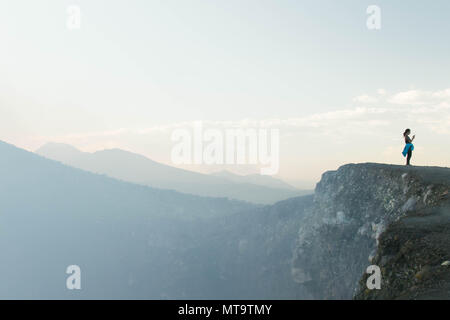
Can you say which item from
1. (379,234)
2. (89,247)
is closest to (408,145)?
(379,234)

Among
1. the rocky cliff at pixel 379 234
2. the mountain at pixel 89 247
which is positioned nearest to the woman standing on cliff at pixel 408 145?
the rocky cliff at pixel 379 234

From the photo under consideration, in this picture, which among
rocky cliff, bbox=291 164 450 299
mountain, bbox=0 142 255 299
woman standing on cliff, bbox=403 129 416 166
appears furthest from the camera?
mountain, bbox=0 142 255 299

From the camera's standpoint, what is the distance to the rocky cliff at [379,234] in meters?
10.1

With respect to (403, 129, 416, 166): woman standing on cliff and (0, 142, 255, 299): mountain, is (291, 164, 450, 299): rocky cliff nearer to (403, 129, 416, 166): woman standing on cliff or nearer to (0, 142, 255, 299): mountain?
(403, 129, 416, 166): woman standing on cliff

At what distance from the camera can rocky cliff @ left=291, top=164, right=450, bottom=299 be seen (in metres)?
10.1

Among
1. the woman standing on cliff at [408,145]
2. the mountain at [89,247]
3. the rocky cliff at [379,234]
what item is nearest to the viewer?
the rocky cliff at [379,234]

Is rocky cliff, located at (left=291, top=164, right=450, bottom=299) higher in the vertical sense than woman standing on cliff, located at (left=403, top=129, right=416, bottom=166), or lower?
lower

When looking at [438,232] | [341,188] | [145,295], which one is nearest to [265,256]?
[145,295]

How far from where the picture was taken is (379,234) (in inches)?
734

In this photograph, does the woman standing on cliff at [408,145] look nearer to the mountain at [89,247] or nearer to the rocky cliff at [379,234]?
the rocky cliff at [379,234]

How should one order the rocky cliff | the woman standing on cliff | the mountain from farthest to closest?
1. the mountain
2. the woman standing on cliff
3. the rocky cliff

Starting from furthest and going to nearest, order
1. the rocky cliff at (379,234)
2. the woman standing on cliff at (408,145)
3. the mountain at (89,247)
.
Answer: the mountain at (89,247) < the woman standing on cliff at (408,145) < the rocky cliff at (379,234)

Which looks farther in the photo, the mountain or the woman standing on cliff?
the mountain

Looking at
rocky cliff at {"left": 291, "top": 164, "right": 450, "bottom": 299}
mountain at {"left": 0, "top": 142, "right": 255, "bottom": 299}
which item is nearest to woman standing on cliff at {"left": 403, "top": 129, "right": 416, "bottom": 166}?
rocky cliff at {"left": 291, "top": 164, "right": 450, "bottom": 299}
